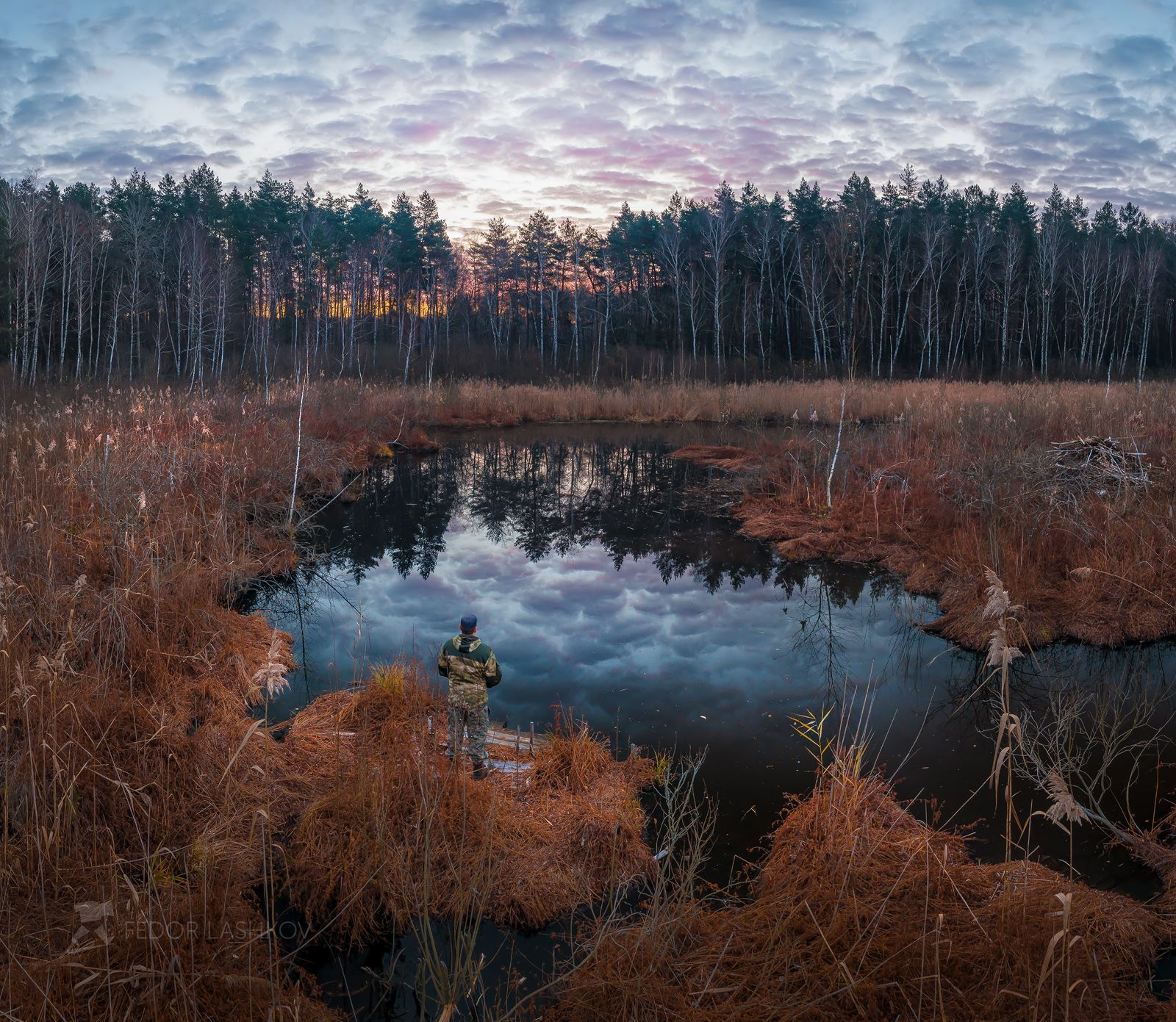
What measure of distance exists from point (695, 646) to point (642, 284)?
4861 centimetres

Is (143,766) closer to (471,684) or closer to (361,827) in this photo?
(361,827)

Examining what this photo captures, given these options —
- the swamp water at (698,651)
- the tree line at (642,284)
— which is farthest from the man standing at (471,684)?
the tree line at (642,284)

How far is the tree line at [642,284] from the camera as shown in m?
38.7

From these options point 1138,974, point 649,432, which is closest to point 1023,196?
point 649,432

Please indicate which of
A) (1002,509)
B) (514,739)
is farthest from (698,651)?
(1002,509)

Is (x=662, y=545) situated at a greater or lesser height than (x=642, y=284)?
lesser

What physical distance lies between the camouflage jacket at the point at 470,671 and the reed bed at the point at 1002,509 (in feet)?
11.6

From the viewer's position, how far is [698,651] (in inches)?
307

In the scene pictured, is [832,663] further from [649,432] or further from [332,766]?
[649,432]

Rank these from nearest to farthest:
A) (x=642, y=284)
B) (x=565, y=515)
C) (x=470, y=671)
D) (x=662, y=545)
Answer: (x=470, y=671), (x=662, y=545), (x=565, y=515), (x=642, y=284)

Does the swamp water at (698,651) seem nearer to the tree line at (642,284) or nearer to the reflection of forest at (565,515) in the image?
the reflection of forest at (565,515)

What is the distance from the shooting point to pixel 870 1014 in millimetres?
2820

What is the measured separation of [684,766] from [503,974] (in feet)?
6.83

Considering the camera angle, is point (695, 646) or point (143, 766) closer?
point (143, 766)
